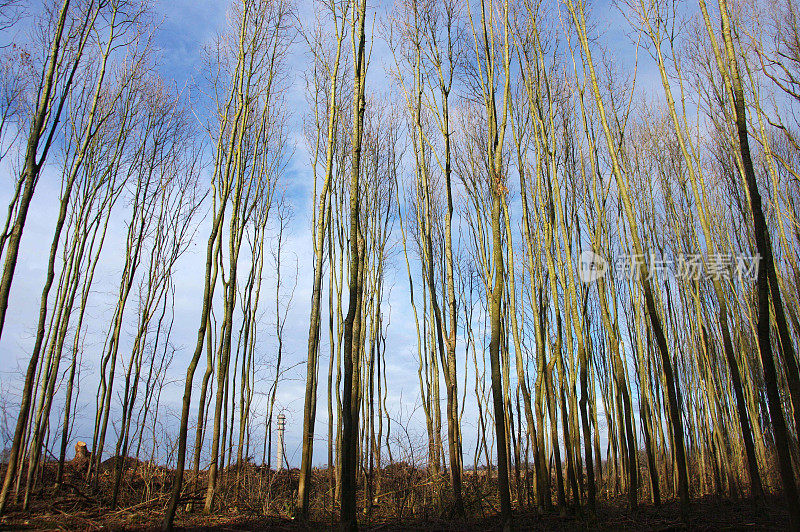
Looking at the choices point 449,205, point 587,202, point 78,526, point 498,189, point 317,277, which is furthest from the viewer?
point 587,202

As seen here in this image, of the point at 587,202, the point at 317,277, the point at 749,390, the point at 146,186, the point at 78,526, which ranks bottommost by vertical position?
the point at 78,526

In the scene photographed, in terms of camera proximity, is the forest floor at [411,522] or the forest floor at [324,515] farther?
the forest floor at [324,515]

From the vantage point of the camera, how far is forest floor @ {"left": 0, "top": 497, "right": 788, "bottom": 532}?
144 inches

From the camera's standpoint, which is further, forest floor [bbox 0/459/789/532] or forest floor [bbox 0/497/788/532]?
forest floor [bbox 0/459/789/532]

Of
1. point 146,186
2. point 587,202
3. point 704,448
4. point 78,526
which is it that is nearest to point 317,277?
point 78,526

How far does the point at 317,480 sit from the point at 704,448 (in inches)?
249

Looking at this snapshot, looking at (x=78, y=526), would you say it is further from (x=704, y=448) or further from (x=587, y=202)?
(x=704, y=448)

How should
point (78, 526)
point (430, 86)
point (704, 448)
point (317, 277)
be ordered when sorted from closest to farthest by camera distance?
1. point (78, 526)
2. point (317, 277)
3. point (430, 86)
4. point (704, 448)

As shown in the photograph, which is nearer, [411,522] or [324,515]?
[411,522]

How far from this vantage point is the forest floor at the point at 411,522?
3.65 metres

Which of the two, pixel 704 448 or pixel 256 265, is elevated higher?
pixel 256 265

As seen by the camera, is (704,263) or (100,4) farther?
(704,263)

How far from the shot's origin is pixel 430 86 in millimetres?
4859

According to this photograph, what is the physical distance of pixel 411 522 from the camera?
448 centimetres
